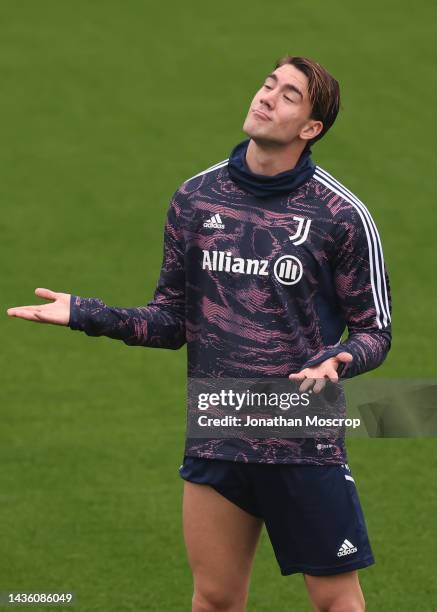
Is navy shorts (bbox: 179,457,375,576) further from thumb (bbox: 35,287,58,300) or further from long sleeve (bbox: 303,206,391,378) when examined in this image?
thumb (bbox: 35,287,58,300)

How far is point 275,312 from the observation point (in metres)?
5.21

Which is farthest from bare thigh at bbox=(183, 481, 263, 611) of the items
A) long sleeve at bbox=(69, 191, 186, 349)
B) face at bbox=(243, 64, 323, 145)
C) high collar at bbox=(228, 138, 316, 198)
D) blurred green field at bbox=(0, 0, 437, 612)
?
blurred green field at bbox=(0, 0, 437, 612)

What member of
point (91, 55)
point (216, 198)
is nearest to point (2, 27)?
point (91, 55)

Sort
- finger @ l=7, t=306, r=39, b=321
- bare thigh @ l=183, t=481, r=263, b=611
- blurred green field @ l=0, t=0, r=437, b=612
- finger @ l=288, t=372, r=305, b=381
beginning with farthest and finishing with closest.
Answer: blurred green field @ l=0, t=0, r=437, b=612 < bare thigh @ l=183, t=481, r=263, b=611 < finger @ l=7, t=306, r=39, b=321 < finger @ l=288, t=372, r=305, b=381

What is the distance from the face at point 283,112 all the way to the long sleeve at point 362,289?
331 mm

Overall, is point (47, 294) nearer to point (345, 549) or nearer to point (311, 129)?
point (311, 129)

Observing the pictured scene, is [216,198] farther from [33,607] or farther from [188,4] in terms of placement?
[188,4]

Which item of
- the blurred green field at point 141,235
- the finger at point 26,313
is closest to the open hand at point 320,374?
the finger at point 26,313

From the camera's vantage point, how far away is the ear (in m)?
5.30

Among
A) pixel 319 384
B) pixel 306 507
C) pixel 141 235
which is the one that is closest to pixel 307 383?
pixel 319 384

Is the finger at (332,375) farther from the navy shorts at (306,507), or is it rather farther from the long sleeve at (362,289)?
the navy shorts at (306,507)

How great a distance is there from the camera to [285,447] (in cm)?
527

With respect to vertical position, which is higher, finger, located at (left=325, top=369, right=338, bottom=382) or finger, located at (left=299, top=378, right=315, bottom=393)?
finger, located at (left=325, top=369, right=338, bottom=382)

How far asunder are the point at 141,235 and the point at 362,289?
702 centimetres
